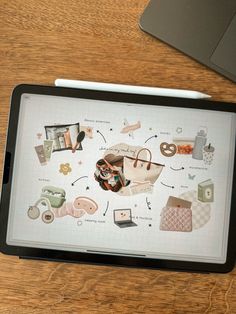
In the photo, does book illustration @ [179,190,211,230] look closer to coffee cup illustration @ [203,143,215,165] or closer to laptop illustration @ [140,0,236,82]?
coffee cup illustration @ [203,143,215,165]

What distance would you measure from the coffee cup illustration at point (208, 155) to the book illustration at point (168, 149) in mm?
49

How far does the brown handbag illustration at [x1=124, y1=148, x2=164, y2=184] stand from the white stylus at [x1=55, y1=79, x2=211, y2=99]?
111 mm

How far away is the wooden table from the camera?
0.81 m

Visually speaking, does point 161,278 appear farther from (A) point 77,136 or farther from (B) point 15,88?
(B) point 15,88

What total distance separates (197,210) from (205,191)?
0.03 m

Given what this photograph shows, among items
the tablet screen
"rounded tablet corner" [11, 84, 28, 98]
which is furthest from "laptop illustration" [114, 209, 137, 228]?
"rounded tablet corner" [11, 84, 28, 98]

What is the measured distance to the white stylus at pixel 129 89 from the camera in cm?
82

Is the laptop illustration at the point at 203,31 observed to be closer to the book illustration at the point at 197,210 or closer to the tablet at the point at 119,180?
the tablet at the point at 119,180

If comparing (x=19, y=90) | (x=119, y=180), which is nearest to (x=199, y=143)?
(x=119, y=180)

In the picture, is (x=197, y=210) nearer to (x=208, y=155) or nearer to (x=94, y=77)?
(x=208, y=155)

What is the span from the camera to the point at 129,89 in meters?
0.82

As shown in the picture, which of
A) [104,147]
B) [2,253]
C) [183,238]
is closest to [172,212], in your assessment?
[183,238]

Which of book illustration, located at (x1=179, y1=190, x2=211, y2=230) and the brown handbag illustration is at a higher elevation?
the brown handbag illustration

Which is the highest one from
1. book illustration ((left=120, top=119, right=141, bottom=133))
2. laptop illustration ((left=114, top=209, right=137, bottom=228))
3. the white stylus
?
the white stylus
